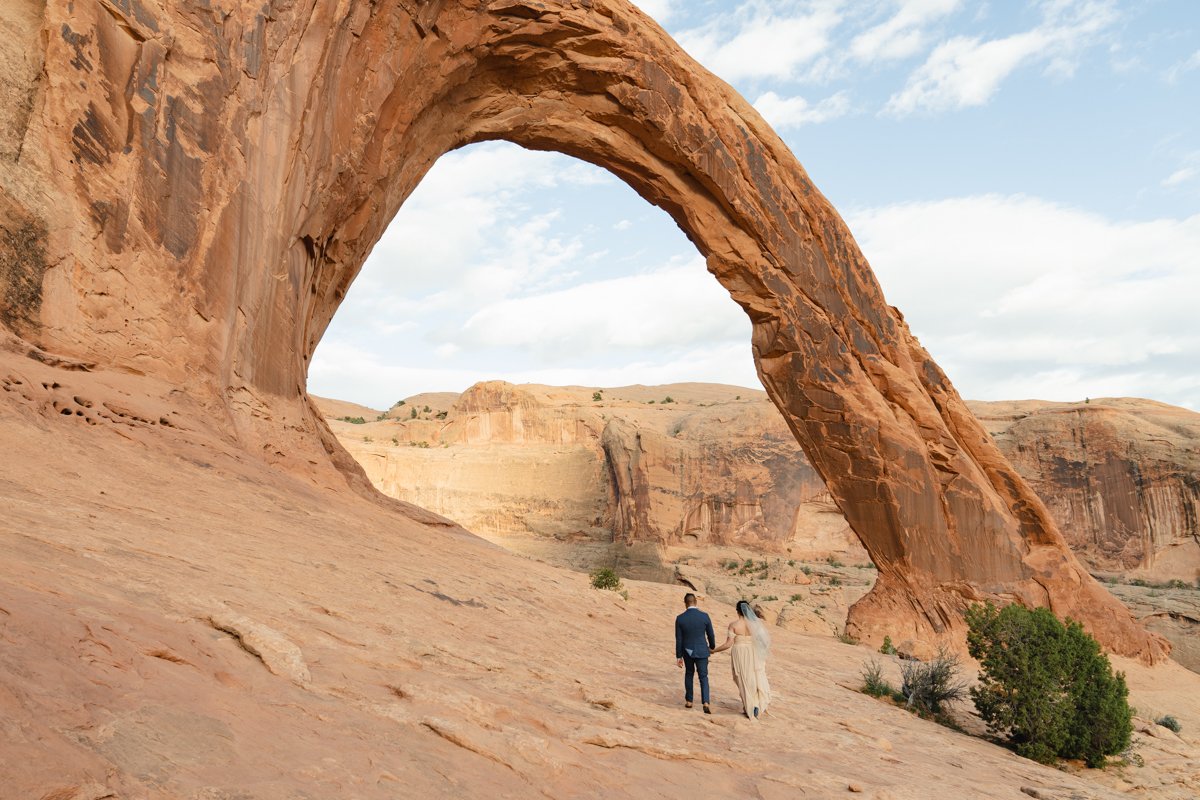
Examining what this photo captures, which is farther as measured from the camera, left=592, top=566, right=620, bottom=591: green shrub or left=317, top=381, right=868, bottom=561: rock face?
left=317, top=381, right=868, bottom=561: rock face

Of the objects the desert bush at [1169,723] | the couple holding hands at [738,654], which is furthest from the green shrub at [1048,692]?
the couple holding hands at [738,654]

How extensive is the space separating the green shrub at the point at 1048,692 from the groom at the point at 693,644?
4783mm

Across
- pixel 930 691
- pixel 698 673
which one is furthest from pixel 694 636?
pixel 930 691

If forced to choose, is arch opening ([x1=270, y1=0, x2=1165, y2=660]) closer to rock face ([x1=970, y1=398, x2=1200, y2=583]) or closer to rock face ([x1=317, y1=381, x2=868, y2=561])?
rock face ([x1=970, y1=398, x2=1200, y2=583])

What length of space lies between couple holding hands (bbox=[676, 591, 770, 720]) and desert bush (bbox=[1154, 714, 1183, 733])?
9.57 meters

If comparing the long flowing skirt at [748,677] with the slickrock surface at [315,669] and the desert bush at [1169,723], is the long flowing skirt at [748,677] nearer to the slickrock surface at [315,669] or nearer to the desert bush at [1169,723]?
the slickrock surface at [315,669]

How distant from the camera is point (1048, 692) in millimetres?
10180

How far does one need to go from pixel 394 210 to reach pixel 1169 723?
16929 mm

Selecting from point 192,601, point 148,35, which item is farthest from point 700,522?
point 192,601

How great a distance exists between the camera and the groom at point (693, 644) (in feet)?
24.9

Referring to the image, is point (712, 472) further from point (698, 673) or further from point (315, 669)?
point (315, 669)

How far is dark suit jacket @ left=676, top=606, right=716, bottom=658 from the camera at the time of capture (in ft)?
25.2

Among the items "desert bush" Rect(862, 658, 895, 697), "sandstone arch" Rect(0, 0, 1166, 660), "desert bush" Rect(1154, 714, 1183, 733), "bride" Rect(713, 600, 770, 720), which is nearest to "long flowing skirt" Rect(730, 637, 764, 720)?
"bride" Rect(713, 600, 770, 720)

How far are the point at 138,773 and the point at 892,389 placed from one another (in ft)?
59.3
